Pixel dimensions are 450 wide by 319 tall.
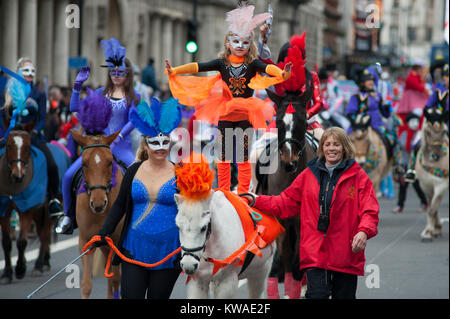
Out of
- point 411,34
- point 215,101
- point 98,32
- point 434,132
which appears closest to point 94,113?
point 215,101

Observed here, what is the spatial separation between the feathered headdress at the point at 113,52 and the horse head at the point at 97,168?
1164 millimetres

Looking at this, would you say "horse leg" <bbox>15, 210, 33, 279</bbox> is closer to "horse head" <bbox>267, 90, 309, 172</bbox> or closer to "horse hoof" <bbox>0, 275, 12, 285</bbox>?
"horse hoof" <bbox>0, 275, 12, 285</bbox>

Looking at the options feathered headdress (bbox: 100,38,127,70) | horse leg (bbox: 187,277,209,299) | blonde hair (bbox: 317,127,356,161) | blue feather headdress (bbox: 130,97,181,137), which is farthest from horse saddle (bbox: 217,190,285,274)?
feathered headdress (bbox: 100,38,127,70)

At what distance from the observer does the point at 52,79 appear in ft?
139

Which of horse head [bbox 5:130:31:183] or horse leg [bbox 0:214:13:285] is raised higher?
horse head [bbox 5:130:31:183]

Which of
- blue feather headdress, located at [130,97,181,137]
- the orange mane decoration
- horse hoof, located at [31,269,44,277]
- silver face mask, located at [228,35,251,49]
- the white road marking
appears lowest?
the white road marking

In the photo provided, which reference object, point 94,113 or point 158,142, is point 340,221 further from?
point 94,113

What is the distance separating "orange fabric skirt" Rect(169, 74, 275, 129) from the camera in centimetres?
930

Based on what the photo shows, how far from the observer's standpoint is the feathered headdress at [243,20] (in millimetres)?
9000

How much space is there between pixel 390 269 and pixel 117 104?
537 cm

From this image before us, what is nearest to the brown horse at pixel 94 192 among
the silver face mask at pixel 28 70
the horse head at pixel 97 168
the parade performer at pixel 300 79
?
the horse head at pixel 97 168

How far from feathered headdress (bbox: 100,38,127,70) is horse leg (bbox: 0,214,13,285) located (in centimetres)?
355

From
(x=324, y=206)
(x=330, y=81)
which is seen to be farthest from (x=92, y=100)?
(x=330, y=81)
